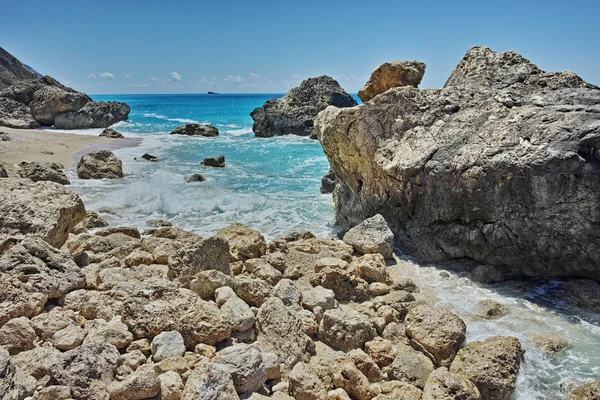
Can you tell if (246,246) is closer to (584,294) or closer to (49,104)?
(584,294)

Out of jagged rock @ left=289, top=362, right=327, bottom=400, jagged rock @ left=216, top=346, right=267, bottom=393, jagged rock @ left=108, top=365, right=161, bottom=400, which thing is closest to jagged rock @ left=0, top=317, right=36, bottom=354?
jagged rock @ left=108, top=365, right=161, bottom=400

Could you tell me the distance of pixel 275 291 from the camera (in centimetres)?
598

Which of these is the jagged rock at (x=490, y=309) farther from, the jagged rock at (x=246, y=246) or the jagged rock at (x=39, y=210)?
the jagged rock at (x=39, y=210)

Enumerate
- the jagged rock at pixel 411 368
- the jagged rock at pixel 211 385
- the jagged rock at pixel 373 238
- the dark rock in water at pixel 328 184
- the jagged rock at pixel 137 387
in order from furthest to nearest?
1. the dark rock in water at pixel 328 184
2. the jagged rock at pixel 373 238
3. the jagged rock at pixel 411 368
4. the jagged rock at pixel 137 387
5. the jagged rock at pixel 211 385

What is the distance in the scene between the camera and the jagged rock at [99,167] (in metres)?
17.8

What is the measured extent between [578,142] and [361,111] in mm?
4280

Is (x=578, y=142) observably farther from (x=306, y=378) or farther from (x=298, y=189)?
(x=298, y=189)

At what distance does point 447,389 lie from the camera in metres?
4.22

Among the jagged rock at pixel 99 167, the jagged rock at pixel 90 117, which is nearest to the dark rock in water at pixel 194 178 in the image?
the jagged rock at pixel 99 167

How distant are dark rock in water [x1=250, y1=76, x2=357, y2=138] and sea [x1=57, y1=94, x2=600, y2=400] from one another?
1048 cm

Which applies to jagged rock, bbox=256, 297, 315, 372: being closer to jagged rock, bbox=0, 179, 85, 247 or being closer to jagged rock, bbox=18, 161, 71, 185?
jagged rock, bbox=0, 179, 85, 247

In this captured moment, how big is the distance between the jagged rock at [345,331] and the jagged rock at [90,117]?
41874mm

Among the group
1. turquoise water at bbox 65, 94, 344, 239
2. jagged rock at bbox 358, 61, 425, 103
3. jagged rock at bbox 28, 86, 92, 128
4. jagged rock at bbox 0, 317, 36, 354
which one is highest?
jagged rock at bbox 358, 61, 425, 103

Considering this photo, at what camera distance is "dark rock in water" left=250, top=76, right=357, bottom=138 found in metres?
43.2
